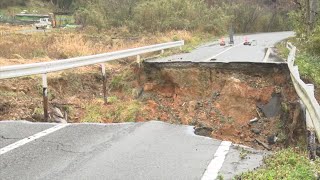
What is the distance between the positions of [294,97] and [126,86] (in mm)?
5276

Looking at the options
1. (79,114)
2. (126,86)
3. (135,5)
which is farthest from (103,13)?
(79,114)

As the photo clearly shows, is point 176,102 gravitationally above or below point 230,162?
below

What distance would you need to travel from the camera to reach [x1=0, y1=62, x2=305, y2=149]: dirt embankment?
418 inches

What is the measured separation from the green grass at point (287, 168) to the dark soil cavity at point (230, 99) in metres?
3.26

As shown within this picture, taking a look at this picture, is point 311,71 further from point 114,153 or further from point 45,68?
point 114,153

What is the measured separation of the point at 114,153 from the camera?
21.6 ft

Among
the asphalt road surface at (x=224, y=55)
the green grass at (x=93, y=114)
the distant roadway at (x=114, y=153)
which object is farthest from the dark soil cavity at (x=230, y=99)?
the distant roadway at (x=114, y=153)

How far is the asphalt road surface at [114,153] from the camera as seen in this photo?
577cm

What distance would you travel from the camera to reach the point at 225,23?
46.0 m

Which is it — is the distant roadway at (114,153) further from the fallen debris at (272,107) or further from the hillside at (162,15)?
the hillside at (162,15)

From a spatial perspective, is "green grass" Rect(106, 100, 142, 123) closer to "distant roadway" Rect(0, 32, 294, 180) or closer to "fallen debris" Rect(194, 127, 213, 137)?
"distant roadway" Rect(0, 32, 294, 180)

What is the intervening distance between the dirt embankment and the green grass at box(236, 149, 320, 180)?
3358 millimetres

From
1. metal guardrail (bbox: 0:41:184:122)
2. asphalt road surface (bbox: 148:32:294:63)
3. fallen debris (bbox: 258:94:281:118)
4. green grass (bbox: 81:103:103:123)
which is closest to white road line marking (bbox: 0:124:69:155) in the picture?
metal guardrail (bbox: 0:41:184:122)

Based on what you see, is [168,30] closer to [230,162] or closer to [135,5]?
[135,5]
